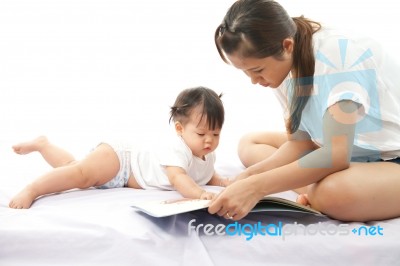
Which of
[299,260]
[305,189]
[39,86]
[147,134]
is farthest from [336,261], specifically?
[39,86]

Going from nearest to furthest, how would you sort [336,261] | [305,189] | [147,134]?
[336,261] → [305,189] → [147,134]

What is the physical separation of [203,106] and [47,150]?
0.52 metres

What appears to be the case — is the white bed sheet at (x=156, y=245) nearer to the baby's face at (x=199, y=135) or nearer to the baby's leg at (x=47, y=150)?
the baby's face at (x=199, y=135)

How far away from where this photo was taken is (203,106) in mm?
1345

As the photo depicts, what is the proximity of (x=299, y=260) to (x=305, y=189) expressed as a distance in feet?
1.26

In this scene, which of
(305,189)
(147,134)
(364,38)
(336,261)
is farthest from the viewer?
(147,134)

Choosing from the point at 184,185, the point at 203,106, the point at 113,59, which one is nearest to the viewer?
the point at 184,185

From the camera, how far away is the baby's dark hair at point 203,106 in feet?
4.40

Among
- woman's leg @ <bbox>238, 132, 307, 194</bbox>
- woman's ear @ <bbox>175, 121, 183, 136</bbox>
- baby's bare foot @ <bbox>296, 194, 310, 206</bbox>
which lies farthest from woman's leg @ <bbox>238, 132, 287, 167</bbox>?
baby's bare foot @ <bbox>296, 194, 310, 206</bbox>

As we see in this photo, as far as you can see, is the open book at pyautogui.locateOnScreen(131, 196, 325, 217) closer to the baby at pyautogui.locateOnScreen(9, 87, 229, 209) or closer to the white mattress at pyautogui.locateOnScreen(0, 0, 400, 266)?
the baby at pyautogui.locateOnScreen(9, 87, 229, 209)

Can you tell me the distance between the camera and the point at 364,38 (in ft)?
3.57

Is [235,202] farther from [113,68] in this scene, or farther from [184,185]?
[113,68]

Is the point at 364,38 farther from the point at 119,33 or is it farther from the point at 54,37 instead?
the point at 54,37

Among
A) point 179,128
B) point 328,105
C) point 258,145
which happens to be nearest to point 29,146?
point 179,128
